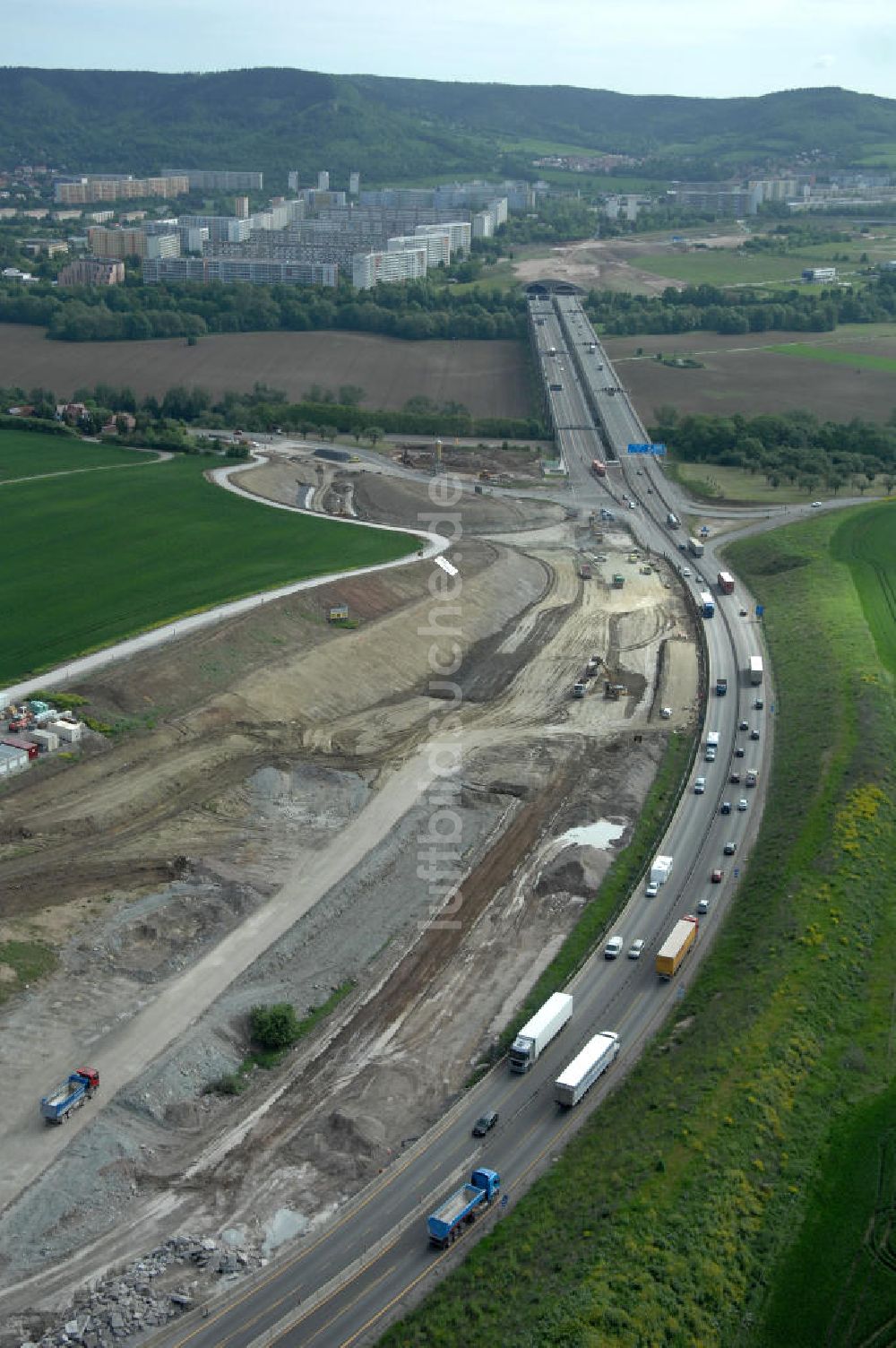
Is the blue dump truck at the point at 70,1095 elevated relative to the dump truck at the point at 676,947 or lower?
lower

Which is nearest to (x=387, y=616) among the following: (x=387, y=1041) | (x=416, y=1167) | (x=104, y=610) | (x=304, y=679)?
(x=304, y=679)

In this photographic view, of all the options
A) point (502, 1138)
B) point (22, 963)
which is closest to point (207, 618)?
point (22, 963)

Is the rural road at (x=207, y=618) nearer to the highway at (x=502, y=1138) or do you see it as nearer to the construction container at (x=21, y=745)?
the construction container at (x=21, y=745)

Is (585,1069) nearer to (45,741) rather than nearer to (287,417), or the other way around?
(45,741)

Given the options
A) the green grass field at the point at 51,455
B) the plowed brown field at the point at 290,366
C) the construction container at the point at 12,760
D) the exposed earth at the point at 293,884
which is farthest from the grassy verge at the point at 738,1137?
the plowed brown field at the point at 290,366

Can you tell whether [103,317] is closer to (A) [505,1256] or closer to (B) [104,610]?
(B) [104,610]
